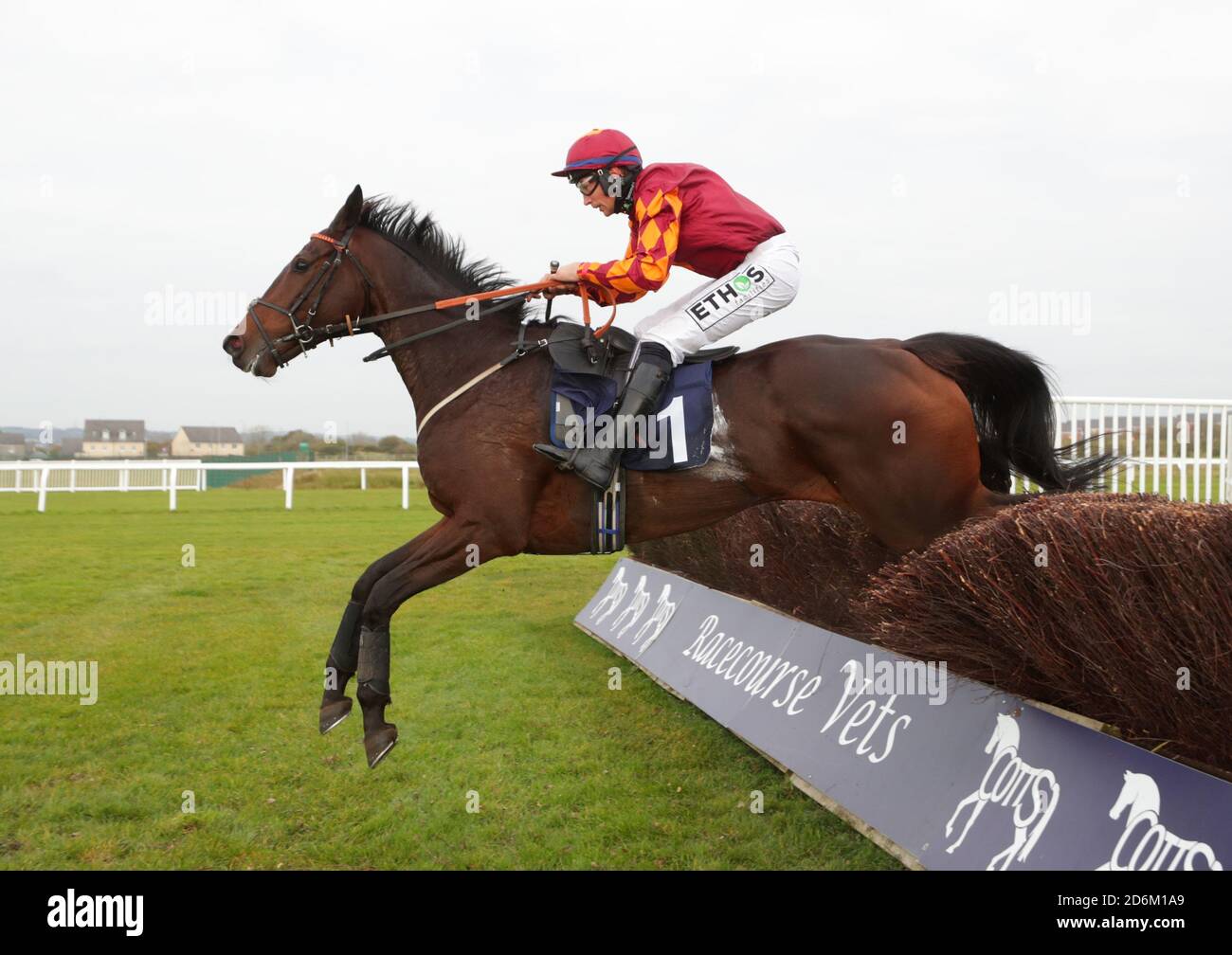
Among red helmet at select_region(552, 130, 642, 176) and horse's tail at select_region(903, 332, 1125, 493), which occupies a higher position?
red helmet at select_region(552, 130, 642, 176)

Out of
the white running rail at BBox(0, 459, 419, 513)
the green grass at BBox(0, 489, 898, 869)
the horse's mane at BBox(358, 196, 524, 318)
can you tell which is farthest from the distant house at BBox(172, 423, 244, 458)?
the horse's mane at BBox(358, 196, 524, 318)

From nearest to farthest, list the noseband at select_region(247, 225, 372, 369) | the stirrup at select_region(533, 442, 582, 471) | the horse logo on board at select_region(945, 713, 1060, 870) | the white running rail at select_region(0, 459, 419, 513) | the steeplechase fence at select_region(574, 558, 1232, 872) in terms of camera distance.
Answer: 1. the steeplechase fence at select_region(574, 558, 1232, 872)
2. the horse logo on board at select_region(945, 713, 1060, 870)
3. the stirrup at select_region(533, 442, 582, 471)
4. the noseband at select_region(247, 225, 372, 369)
5. the white running rail at select_region(0, 459, 419, 513)

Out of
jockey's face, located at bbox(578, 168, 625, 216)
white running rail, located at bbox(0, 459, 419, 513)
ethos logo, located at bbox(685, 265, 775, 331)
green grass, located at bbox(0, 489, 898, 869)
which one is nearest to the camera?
green grass, located at bbox(0, 489, 898, 869)

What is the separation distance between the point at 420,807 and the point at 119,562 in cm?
998

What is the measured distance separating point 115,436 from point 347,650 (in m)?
66.6

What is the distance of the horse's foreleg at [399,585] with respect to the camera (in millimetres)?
3549

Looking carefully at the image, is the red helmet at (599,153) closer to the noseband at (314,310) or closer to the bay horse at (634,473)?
the bay horse at (634,473)

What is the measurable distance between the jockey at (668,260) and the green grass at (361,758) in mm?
1485

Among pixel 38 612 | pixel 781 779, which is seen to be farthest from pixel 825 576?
pixel 38 612

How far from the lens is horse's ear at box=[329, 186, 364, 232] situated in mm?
4098

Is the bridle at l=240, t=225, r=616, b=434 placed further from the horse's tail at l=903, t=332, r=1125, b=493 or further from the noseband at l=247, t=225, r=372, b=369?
the horse's tail at l=903, t=332, r=1125, b=493

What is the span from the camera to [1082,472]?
→ 3990mm

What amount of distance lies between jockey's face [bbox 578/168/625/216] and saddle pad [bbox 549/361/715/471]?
781 mm
